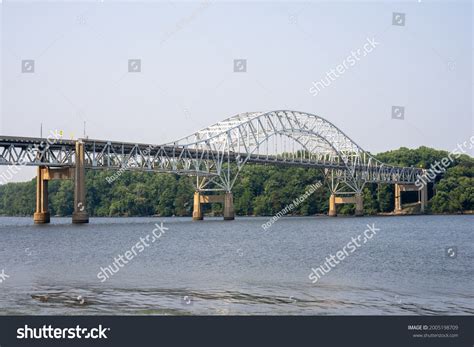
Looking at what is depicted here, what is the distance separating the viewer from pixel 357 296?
96.6ft

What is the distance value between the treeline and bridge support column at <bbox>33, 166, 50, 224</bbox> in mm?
67296

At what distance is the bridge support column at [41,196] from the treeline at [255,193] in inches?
2649

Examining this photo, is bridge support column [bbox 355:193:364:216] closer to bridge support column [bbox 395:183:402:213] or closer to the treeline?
the treeline

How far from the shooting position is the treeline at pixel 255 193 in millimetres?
166375

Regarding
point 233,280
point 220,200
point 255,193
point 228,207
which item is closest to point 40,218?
point 220,200

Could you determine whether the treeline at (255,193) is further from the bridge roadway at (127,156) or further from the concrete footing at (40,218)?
the concrete footing at (40,218)

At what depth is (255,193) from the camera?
7087 inches

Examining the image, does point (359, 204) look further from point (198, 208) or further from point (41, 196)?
point (41, 196)

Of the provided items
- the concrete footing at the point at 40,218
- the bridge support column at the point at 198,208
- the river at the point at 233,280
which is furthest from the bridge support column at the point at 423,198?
the river at the point at 233,280

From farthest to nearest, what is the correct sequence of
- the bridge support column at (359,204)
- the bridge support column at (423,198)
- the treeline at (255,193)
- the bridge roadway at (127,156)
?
1. the bridge support column at (423,198)
2. the treeline at (255,193)
3. the bridge support column at (359,204)
4. the bridge roadway at (127,156)

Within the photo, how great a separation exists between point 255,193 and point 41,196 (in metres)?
86.2

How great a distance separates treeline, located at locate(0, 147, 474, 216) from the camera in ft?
546
